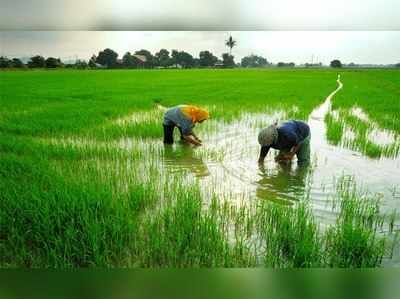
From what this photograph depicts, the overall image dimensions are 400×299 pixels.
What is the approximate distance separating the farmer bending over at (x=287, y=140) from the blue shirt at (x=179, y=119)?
80cm

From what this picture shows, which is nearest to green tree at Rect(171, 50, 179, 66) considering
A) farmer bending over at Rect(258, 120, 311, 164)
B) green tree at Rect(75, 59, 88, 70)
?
green tree at Rect(75, 59, 88, 70)

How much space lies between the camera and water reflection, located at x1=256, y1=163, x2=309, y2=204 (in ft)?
8.59

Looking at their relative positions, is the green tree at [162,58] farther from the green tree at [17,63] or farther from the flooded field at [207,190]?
the green tree at [17,63]

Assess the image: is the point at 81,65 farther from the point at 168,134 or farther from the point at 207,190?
the point at 168,134

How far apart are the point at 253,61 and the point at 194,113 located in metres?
1.46

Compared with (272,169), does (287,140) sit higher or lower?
higher

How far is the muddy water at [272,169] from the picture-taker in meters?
2.54

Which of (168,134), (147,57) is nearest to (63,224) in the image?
(147,57)

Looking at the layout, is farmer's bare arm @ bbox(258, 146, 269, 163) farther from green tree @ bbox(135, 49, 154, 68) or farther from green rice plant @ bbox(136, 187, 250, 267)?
green tree @ bbox(135, 49, 154, 68)

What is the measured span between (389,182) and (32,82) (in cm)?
235

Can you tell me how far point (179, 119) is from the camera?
342 cm

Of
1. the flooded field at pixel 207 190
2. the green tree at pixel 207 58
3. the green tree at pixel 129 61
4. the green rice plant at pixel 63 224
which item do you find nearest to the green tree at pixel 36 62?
the green tree at pixel 129 61
